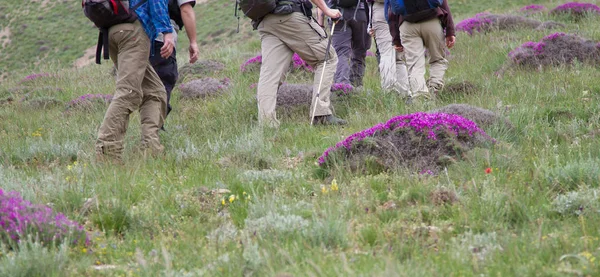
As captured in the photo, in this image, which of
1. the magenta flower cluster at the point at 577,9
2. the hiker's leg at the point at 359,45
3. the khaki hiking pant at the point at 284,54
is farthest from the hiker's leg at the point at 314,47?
the magenta flower cluster at the point at 577,9

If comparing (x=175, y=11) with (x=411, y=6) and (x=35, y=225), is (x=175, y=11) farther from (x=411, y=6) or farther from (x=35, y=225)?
(x=35, y=225)

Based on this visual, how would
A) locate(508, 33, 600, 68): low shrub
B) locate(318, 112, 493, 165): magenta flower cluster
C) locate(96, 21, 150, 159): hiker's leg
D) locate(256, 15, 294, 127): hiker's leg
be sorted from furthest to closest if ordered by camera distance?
locate(508, 33, 600, 68): low shrub → locate(256, 15, 294, 127): hiker's leg → locate(96, 21, 150, 159): hiker's leg → locate(318, 112, 493, 165): magenta flower cluster

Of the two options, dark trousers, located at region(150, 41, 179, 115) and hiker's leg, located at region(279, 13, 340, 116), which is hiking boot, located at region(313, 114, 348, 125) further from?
dark trousers, located at region(150, 41, 179, 115)

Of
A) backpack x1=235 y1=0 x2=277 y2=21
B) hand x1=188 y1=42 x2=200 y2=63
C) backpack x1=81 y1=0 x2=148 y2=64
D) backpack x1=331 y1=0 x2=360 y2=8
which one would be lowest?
backpack x1=331 y1=0 x2=360 y2=8

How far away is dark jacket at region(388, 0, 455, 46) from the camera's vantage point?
7172mm

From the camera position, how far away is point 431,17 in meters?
7.20

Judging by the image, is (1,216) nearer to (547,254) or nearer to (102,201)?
(102,201)

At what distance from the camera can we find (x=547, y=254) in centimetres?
301

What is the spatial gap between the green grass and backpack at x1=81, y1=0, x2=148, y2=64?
1165 millimetres

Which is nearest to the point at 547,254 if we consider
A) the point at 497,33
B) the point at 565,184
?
the point at 565,184

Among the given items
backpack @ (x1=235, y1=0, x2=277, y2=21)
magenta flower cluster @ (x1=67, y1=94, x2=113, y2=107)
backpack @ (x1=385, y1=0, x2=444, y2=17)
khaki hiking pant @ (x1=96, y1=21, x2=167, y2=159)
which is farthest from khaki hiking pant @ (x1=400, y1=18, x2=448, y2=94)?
magenta flower cluster @ (x1=67, y1=94, x2=113, y2=107)

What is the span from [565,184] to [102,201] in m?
2.87

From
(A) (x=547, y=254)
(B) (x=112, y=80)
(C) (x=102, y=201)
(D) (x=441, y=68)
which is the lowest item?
(B) (x=112, y=80)

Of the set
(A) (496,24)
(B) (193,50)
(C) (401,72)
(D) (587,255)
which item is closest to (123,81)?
(B) (193,50)
